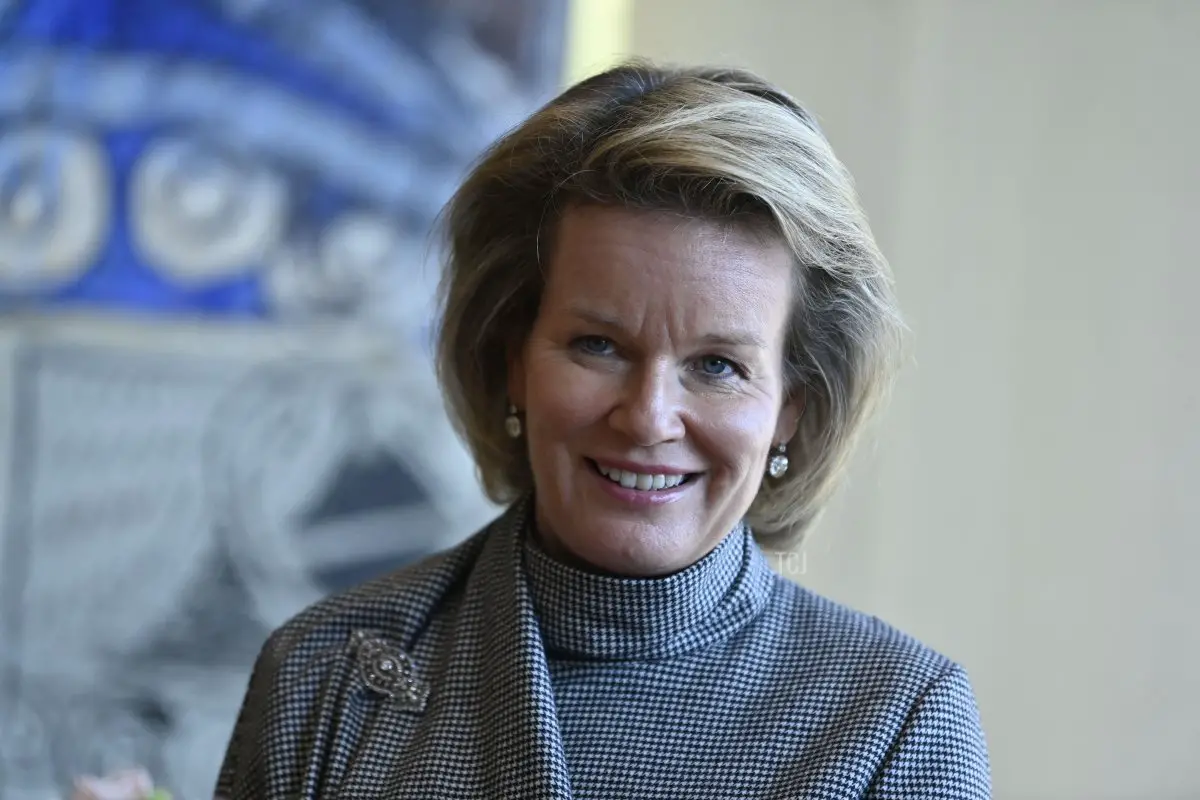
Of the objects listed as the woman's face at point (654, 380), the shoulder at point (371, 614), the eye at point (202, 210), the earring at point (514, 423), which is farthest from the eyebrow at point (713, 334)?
the eye at point (202, 210)

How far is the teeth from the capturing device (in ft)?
4.38

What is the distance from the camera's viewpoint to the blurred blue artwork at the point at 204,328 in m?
2.26

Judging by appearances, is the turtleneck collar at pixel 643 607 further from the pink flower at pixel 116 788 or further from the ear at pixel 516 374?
the pink flower at pixel 116 788

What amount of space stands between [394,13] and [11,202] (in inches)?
27.6

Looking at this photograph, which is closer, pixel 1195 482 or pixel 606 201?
pixel 606 201

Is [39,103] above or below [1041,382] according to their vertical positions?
above

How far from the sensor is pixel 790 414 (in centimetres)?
150

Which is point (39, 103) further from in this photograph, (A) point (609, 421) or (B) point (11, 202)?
(A) point (609, 421)

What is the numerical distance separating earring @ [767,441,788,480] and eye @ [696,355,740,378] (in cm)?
22

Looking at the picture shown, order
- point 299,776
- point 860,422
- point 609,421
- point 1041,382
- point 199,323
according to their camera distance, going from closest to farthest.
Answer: point 609,421 < point 299,776 < point 860,422 < point 1041,382 < point 199,323

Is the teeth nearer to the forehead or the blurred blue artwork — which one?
the forehead

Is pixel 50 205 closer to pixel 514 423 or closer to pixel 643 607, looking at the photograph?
pixel 514 423

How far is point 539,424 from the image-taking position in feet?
4.52

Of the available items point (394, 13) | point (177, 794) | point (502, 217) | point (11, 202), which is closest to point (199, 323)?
point (11, 202)
